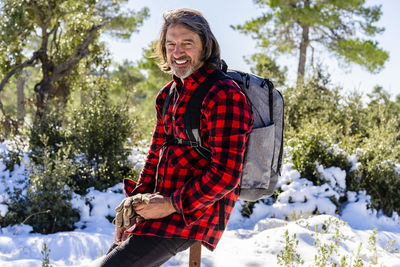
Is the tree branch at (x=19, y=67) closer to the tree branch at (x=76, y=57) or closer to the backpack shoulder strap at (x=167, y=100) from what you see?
the tree branch at (x=76, y=57)

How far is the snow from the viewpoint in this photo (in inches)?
133

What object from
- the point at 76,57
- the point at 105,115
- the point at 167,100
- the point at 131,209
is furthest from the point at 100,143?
the point at 76,57

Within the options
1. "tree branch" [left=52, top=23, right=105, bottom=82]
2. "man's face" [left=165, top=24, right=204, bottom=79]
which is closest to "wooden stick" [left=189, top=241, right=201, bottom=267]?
"man's face" [left=165, top=24, right=204, bottom=79]

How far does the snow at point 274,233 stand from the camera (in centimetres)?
339

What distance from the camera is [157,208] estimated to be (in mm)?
1598

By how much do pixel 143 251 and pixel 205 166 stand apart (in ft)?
1.41

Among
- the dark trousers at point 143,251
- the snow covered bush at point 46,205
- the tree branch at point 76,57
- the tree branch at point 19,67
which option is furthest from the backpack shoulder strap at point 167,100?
the tree branch at point 76,57

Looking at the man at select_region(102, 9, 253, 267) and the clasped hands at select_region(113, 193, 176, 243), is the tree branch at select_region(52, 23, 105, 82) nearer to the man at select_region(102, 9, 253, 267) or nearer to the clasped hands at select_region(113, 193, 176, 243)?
the man at select_region(102, 9, 253, 267)

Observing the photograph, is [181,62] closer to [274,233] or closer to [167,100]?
[167,100]

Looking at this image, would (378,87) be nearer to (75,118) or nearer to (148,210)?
(75,118)

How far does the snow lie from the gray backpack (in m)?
1.03

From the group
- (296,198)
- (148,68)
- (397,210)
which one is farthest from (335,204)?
(148,68)

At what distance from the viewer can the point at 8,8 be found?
819 cm

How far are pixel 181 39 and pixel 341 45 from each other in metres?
14.6
